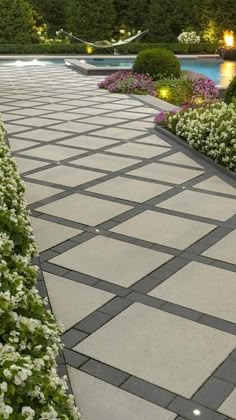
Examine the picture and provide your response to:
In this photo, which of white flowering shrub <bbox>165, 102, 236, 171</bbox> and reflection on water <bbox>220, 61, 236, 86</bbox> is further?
reflection on water <bbox>220, 61, 236, 86</bbox>

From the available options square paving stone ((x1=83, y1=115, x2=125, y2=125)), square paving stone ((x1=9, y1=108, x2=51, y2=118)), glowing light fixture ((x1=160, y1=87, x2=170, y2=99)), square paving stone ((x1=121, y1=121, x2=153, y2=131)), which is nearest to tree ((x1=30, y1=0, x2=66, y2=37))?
glowing light fixture ((x1=160, y1=87, x2=170, y2=99))

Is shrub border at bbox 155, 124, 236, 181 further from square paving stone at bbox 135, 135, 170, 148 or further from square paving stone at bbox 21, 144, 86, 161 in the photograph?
square paving stone at bbox 21, 144, 86, 161

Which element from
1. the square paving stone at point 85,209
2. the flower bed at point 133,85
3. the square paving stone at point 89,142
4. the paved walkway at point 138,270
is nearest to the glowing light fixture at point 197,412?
the paved walkway at point 138,270

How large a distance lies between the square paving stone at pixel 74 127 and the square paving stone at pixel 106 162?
1.81 metres

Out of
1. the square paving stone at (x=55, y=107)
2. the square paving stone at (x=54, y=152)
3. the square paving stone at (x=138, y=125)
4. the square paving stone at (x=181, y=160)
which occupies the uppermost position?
the square paving stone at (x=55, y=107)

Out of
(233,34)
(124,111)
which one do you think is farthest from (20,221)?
(233,34)

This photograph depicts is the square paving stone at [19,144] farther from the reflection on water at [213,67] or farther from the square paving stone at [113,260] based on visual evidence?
the reflection on water at [213,67]

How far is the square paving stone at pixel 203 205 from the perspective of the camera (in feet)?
16.1

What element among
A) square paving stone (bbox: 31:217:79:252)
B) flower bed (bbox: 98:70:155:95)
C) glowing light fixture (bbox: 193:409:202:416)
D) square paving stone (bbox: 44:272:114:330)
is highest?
flower bed (bbox: 98:70:155:95)

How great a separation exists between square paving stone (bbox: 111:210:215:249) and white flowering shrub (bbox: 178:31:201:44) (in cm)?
2366

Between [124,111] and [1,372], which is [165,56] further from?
[1,372]

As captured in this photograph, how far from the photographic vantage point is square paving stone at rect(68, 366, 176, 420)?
2389 mm

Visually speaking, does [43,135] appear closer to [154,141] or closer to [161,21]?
[154,141]

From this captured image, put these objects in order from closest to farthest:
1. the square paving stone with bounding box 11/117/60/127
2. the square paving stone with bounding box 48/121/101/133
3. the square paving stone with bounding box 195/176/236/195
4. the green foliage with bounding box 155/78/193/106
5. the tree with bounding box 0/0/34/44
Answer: the square paving stone with bounding box 195/176/236/195, the square paving stone with bounding box 48/121/101/133, the square paving stone with bounding box 11/117/60/127, the green foliage with bounding box 155/78/193/106, the tree with bounding box 0/0/34/44
